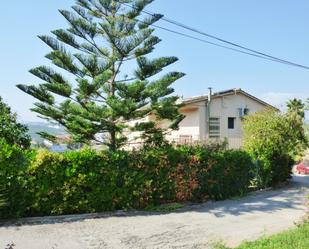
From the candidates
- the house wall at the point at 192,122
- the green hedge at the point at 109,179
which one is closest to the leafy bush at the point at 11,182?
the green hedge at the point at 109,179

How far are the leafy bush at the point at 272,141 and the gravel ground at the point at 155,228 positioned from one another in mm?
4332

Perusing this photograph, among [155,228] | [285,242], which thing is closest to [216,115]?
[155,228]

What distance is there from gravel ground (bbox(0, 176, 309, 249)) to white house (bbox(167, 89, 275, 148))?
14331mm

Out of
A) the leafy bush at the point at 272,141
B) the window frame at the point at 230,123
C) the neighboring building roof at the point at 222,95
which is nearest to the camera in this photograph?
the leafy bush at the point at 272,141

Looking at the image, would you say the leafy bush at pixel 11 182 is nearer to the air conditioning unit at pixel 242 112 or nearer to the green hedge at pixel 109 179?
the green hedge at pixel 109 179

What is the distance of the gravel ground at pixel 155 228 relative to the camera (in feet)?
24.3

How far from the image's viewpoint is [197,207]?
1105cm

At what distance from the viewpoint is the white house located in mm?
25578

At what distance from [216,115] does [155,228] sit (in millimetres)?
18976

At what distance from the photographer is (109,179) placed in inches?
393

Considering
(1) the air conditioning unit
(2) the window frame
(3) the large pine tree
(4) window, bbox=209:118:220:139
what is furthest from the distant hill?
(1) the air conditioning unit

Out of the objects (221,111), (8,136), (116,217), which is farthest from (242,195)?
(221,111)

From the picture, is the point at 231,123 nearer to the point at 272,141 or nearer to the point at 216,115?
the point at 216,115

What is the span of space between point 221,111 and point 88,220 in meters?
19.2
